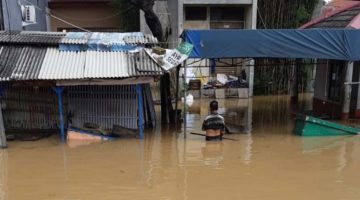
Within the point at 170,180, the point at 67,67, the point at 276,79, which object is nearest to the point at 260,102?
the point at 276,79

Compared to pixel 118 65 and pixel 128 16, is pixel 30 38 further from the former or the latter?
pixel 128 16

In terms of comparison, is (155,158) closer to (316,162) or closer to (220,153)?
(220,153)

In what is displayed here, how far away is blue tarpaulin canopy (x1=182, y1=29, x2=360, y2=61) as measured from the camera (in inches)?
488

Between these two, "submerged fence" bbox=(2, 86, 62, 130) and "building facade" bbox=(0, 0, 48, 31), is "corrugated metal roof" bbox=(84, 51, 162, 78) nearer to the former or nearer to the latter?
"submerged fence" bbox=(2, 86, 62, 130)

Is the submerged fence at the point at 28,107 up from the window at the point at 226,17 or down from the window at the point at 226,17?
down

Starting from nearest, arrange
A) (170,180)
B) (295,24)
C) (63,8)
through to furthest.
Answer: (170,180)
(295,24)
(63,8)

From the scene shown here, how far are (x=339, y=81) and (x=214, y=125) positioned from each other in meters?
5.93

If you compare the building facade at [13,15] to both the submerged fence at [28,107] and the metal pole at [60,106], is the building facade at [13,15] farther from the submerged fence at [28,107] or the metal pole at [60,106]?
the metal pole at [60,106]

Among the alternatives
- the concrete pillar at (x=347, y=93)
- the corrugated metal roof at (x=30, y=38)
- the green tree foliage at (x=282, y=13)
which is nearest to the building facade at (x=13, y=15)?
the corrugated metal roof at (x=30, y=38)

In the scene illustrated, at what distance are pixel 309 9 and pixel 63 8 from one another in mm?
Answer: 13710

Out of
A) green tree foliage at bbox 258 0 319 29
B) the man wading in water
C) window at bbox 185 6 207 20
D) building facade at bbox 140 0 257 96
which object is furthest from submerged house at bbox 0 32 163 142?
green tree foliage at bbox 258 0 319 29

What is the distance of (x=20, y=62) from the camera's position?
479 inches

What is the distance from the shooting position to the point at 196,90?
67.7 ft

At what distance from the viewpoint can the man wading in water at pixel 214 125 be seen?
11914mm
